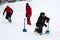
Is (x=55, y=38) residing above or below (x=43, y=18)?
below

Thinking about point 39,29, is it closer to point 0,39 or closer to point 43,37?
point 43,37

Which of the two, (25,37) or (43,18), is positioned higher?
(43,18)

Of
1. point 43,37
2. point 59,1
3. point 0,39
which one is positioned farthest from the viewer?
point 59,1

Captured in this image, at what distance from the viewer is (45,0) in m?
46.8

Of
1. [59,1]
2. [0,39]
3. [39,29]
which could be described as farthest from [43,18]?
[59,1]

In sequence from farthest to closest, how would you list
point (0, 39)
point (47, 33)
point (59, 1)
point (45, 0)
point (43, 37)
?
1. point (45, 0)
2. point (59, 1)
3. point (47, 33)
4. point (43, 37)
5. point (0, 39)

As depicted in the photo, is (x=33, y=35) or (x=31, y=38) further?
(x=33, y=35)

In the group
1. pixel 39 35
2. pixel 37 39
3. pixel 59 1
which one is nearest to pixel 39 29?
pixel 39 35

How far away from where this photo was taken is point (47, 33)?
494 inches

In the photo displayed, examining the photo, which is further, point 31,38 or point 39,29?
point 39,29

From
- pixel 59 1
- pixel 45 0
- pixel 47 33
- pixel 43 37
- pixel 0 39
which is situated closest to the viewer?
pixel 0 39

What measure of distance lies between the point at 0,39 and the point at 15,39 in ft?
1.99

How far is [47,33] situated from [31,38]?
1.41 meters

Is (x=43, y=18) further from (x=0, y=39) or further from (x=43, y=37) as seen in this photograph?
(x=0, y=39)
